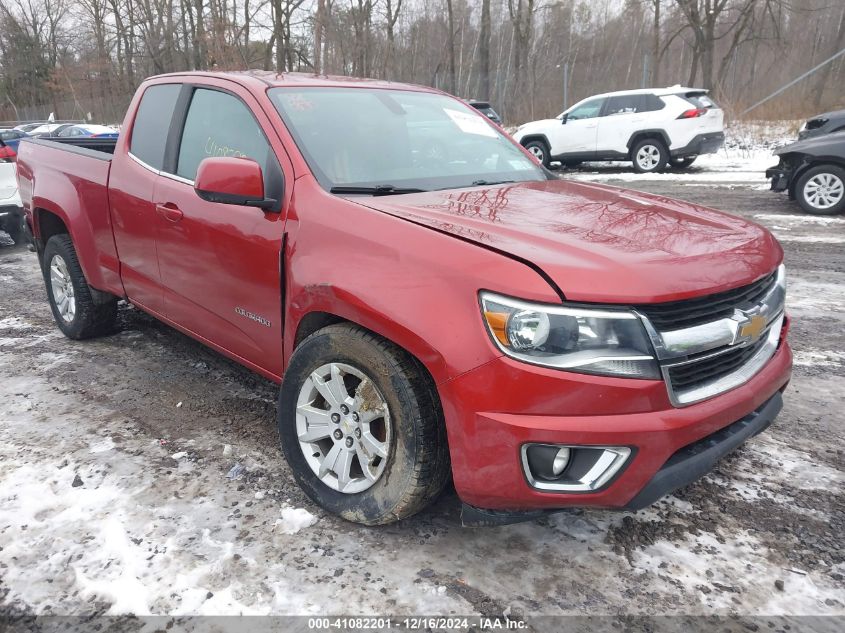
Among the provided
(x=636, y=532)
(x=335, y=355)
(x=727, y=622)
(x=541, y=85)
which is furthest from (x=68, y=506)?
(x=541, y=85)

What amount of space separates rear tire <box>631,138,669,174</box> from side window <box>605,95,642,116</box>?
729 millimetres

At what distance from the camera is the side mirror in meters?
2.61

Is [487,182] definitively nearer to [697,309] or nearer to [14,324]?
[697,309]

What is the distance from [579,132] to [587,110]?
530 millimetres

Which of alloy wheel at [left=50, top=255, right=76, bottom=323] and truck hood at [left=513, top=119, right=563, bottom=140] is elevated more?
truck hood at [left=513, top=119, right=563, bottom=140]

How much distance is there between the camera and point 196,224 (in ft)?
10.2

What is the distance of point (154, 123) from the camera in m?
3.75

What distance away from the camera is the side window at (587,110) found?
14278mm

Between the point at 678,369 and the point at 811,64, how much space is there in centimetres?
3108

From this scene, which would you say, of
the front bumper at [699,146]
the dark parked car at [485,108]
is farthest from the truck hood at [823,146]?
the dark parked car at [485,108]

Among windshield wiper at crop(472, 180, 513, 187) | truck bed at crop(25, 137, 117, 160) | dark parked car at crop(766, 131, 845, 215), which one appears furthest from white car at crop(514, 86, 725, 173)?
windshield wiper at crop(472, 180, 513, 187)

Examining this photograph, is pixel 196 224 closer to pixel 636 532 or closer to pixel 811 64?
pixel 636 532

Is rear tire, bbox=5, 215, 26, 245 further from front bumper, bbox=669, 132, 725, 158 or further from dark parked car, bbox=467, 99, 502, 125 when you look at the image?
front bumper, bbox=669, 132, 725, 158

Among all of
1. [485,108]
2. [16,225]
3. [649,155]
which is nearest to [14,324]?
[16,225]
